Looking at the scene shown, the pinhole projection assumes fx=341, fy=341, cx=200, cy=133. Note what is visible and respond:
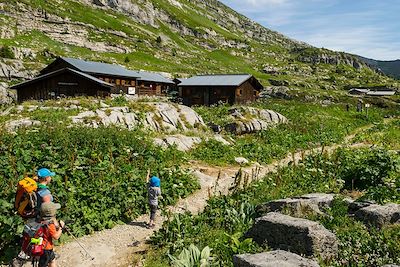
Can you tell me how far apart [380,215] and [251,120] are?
28295 millimetres

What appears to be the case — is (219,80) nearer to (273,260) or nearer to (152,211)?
(152,211)

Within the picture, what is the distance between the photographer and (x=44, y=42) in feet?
316

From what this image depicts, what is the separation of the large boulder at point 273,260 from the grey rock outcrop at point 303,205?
3.30 meters

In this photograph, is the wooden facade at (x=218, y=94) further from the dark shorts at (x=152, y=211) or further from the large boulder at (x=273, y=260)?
the large boulder at (x=273, y=260)

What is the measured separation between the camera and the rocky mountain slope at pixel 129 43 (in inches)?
3462

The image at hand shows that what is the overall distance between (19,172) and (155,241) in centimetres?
581

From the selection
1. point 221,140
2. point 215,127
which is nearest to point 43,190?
point 221,140

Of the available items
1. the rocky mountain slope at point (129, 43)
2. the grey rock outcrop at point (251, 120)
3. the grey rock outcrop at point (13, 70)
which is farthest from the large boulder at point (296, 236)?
the grey rock outcrop at point (13, 70)

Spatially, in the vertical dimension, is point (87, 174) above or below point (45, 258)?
above

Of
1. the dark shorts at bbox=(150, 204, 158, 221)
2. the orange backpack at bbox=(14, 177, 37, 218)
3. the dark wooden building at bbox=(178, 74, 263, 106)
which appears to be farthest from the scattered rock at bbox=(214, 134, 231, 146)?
the dark wooden building at bbox=(178, 74, 263, 106)

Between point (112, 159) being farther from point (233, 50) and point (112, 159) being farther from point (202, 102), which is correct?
point (233, 50)

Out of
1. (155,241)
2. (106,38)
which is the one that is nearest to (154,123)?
(155,241)

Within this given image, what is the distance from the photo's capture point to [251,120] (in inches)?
1471

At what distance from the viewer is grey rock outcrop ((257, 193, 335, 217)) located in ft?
35.0
